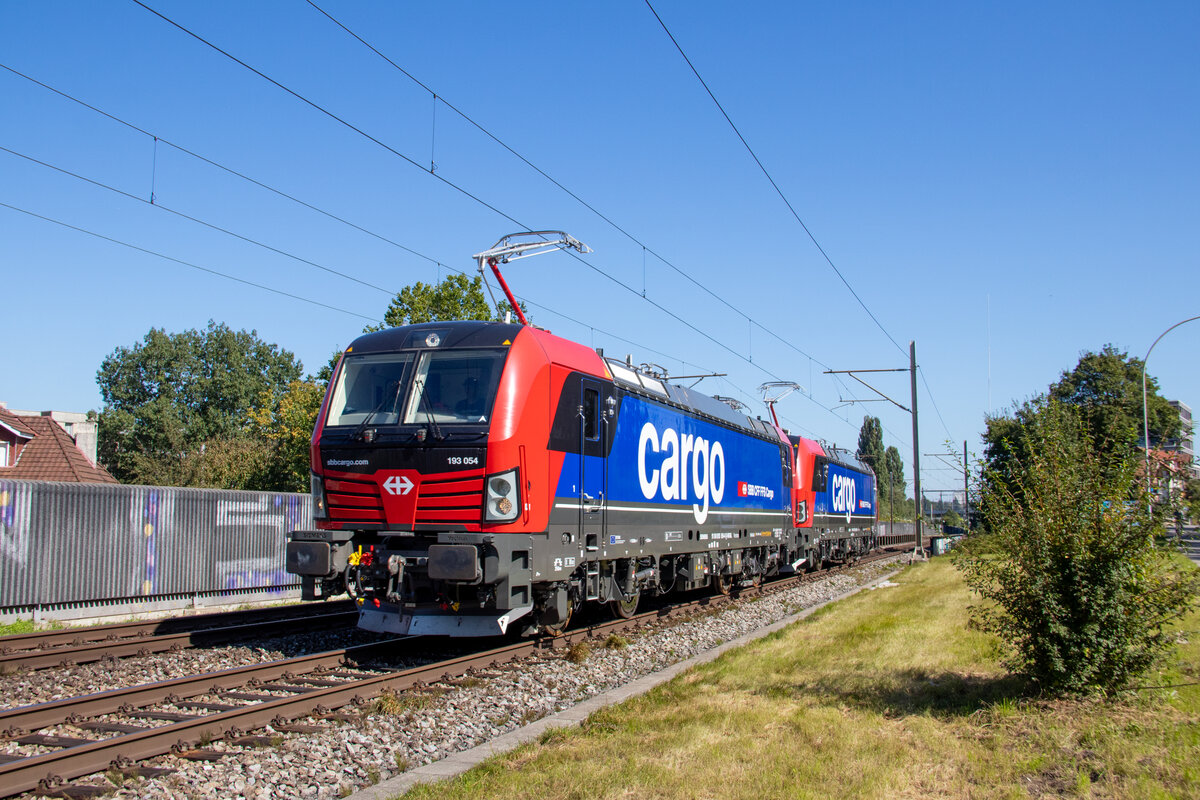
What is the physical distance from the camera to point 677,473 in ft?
46.5

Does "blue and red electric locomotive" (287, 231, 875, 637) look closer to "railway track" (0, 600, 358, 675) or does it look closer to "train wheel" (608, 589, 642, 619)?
"train wheel" (608, 589, 642, 619)

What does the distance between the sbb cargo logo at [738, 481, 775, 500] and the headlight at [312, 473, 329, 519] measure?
9484 millimetres

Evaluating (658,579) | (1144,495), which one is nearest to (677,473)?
(658,579)

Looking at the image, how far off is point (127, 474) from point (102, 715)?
64918 mm

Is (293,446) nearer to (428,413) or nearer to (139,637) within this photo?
(139,637)

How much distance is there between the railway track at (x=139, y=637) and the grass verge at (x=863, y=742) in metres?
5.93

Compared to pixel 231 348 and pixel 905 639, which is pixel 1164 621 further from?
pixel 231 348

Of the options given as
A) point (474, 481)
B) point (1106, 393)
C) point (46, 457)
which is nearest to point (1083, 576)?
point (474, 481)

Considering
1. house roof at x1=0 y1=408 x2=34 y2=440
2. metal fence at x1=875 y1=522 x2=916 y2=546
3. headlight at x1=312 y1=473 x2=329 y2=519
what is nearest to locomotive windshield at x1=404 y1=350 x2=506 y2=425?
headlight at x1=312 y1=473 x2=329 y2=519

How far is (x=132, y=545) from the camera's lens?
50.1 feet

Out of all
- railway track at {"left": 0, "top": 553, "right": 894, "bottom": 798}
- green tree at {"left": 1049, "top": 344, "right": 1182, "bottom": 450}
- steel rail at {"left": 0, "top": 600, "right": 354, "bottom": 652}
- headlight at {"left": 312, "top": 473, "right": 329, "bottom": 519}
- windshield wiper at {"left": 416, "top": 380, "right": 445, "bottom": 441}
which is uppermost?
green tree at {"left": 1049, "top": 344, "right": 1182, "bottom": 450}

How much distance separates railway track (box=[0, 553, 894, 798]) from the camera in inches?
229

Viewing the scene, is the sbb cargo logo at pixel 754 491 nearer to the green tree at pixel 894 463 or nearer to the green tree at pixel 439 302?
the green tree at pixel 439 302

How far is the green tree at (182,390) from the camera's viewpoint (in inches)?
2712
